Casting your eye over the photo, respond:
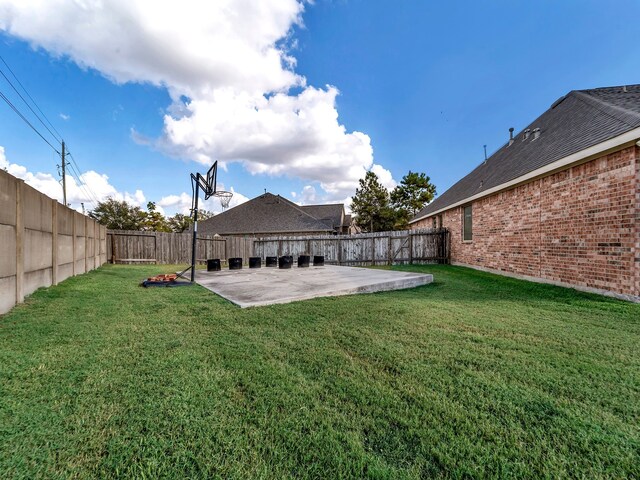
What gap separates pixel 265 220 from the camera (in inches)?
973

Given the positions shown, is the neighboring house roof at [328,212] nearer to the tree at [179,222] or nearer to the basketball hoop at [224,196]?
the basketball hoop at [224,196]

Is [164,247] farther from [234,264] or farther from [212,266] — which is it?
[234,264]

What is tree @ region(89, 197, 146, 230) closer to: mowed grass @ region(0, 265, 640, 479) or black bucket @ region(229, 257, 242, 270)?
black bucket @ region(229, 257, 242, 270)

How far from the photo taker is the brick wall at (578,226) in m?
4.84

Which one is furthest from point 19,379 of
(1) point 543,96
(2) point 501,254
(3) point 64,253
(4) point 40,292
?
(1) point 543,96

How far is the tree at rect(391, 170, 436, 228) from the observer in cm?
2775

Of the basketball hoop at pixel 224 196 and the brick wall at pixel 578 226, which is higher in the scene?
the basketball hoop at pixel 224 196

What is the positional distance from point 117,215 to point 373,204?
29.5 m

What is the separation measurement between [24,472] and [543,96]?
654 inches

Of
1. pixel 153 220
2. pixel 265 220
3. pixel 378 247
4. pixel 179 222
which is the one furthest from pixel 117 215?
pixel 378 247

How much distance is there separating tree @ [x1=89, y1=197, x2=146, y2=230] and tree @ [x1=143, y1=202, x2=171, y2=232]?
1103mm

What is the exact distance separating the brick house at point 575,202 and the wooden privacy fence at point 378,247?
2.83m

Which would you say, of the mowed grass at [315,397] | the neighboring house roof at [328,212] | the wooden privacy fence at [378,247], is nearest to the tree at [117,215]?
the neighboring house roof at [328,212]

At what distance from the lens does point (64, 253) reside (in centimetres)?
633
